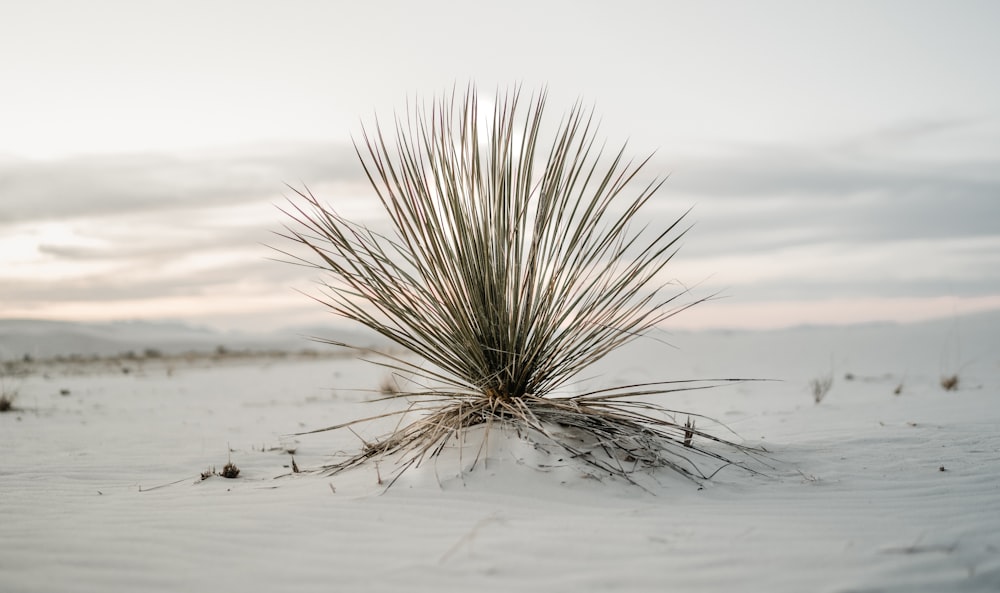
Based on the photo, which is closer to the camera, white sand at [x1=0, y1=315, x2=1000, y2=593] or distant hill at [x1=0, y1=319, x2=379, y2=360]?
white sand at [x1=0, y1=315, x2=1000, y2=593]

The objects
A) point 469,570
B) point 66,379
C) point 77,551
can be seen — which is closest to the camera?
point 469,570

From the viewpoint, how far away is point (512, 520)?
2988mm

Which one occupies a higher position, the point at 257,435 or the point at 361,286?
the point at 361,286

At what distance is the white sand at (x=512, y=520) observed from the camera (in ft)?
8.18

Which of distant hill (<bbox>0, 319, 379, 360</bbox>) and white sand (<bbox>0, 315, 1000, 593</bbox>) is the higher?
distant hill (<bbox>0, 319, 379, 360</bbox>)

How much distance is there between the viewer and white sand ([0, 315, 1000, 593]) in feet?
8.18

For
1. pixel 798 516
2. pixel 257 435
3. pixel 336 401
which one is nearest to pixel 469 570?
pixel 798 516

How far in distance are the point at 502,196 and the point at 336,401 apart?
21.1 feet

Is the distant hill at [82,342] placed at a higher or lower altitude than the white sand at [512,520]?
higher

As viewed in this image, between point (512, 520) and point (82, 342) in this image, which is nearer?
point (512, 520)

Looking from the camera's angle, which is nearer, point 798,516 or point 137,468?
point 798,516

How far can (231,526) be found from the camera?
3061 millimetres

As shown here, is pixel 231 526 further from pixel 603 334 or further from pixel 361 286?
pixel 603 334

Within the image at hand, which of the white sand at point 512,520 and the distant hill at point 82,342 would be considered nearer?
the white sand at point 512,520
